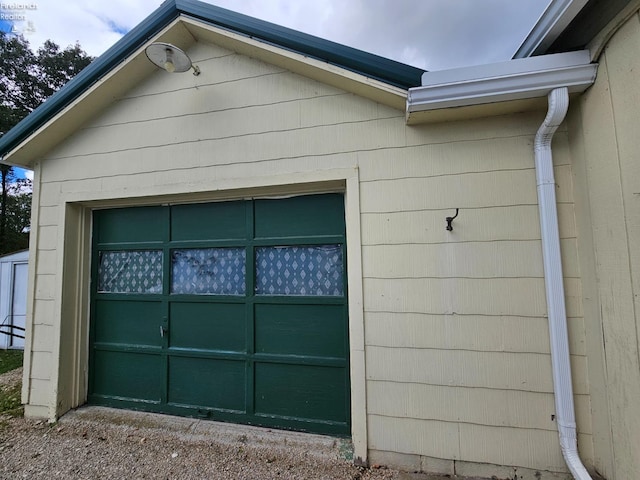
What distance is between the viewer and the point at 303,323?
2402 mm

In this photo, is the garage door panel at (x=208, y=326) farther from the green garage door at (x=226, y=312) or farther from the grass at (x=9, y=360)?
the grass at (x=9, y=360)

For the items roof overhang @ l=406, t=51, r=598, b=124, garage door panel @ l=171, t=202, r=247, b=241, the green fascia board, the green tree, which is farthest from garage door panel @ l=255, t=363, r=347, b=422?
the green tree

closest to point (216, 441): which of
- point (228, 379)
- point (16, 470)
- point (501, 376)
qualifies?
point (228, 379)

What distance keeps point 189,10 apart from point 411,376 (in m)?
3.22

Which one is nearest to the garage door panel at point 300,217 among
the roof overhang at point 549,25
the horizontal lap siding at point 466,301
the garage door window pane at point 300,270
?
the garage door window pane at point 300,270

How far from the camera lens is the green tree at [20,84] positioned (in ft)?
43.7

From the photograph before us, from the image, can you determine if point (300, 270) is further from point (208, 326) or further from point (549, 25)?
point (549, 25)

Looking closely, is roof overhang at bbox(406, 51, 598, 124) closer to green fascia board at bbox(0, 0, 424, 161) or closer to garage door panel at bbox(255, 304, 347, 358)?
green fascia board at bbox(0, 0, 424, 161)

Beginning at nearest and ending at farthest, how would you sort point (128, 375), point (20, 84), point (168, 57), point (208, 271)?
point (168, 57) → point (208, 271) → point (128, 375) → point (20, 84)

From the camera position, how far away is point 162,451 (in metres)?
2.23

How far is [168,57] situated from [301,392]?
268 cm

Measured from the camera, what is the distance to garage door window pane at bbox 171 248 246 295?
103 inches

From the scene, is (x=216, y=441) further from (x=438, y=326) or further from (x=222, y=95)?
(x=222, y=95)

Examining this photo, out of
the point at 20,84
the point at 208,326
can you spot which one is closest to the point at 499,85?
the point at 208,326
